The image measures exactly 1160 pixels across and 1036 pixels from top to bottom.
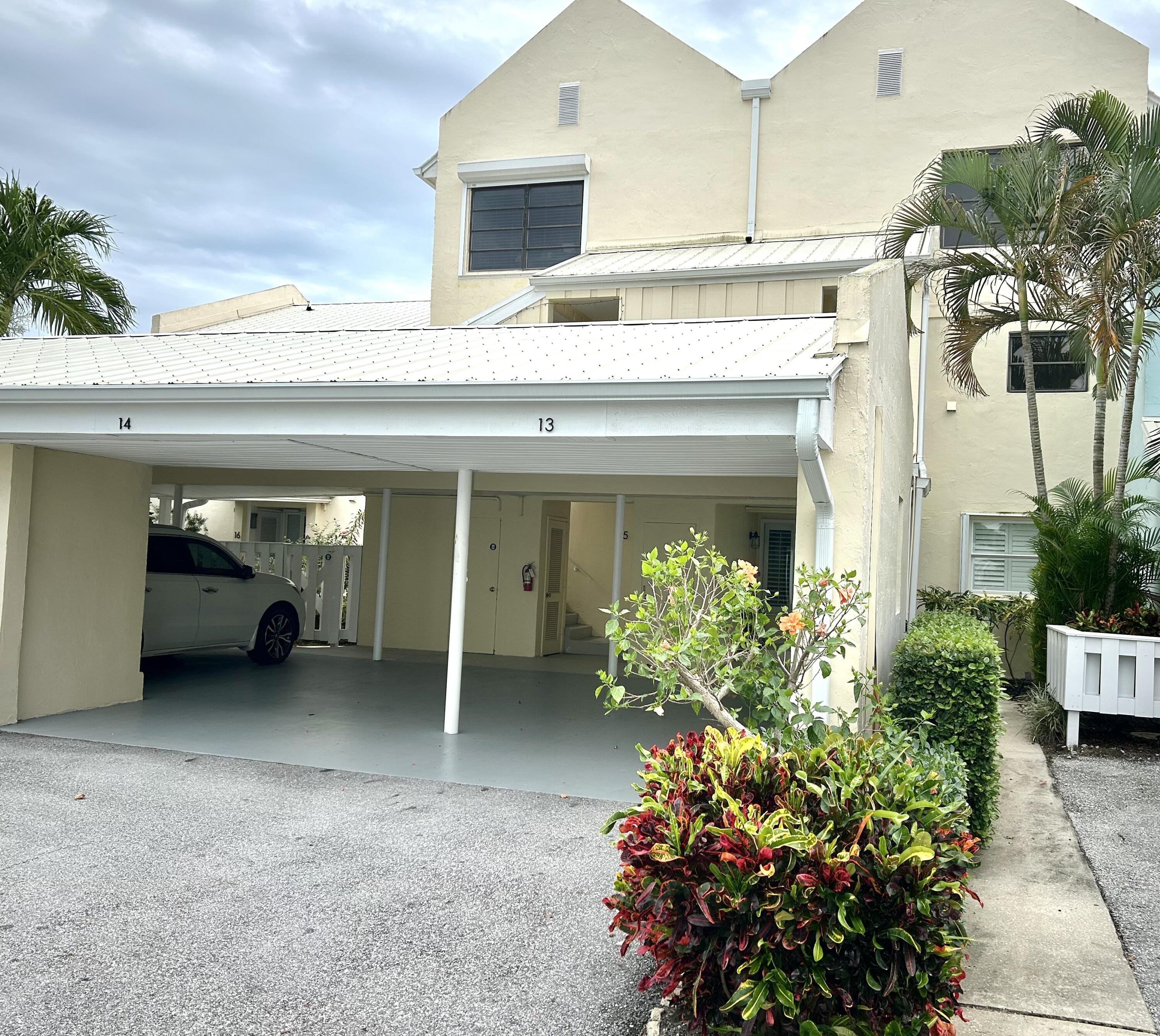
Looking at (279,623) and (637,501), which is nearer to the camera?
(279,623)

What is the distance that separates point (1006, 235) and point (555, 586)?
7809mm

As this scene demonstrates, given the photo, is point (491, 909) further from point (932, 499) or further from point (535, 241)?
point (535, 241)

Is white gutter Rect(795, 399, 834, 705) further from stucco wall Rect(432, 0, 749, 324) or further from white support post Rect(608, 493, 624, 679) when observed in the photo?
stucco wall Rect(432, 0, 749, 324)

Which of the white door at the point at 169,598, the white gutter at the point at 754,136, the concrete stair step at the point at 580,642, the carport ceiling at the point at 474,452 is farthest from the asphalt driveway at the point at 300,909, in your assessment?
the white gutter at the point at 754,136

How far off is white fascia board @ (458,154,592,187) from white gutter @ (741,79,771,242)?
8.09 feet

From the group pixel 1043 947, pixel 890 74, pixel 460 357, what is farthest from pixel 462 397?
pixel 890 74

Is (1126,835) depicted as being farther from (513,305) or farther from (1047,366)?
(513,305)

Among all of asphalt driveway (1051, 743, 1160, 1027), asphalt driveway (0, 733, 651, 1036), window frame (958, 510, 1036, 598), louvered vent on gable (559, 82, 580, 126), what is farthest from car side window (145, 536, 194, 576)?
window frame (958, 510, 1036, 598)

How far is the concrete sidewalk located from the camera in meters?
3.51

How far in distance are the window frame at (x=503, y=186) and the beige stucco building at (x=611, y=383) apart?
50 mm

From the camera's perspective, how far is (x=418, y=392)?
20.0ft

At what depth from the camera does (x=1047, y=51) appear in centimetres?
1278

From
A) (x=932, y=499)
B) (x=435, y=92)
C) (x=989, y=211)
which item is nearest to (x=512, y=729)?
(x=932, y=499)

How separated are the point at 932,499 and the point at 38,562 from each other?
10626mm
